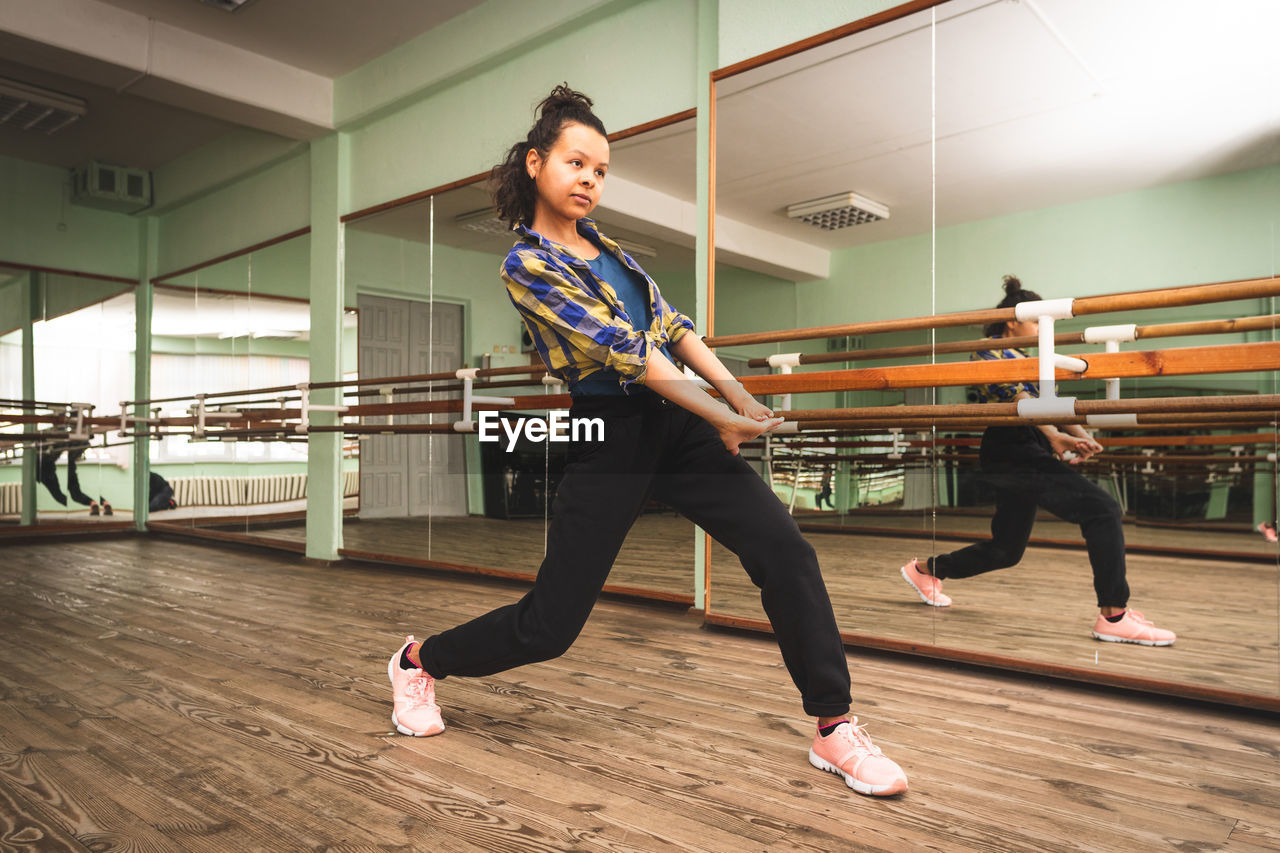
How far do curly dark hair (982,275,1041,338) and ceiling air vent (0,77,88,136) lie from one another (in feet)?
18.6

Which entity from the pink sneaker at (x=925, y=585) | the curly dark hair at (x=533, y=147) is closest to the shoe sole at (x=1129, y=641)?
the pink sneaker at (x=925, y=585)

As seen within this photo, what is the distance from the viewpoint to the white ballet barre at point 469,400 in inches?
159

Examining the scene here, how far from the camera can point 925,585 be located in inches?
99.7

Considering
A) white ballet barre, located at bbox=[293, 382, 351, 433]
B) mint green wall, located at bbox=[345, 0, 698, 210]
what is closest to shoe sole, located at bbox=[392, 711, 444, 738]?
mint green wall, located at bbox=[345, 0, 698, 210]

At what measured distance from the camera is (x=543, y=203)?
1.56 metres

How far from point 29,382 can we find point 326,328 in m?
3.06

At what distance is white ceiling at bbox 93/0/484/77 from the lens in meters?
4.16

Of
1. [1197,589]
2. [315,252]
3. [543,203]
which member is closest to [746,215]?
[543,203]

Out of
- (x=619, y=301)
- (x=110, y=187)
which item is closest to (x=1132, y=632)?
(x=619, y=301)

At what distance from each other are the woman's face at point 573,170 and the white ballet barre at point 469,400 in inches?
99.5

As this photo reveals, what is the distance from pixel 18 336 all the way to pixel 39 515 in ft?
4.50

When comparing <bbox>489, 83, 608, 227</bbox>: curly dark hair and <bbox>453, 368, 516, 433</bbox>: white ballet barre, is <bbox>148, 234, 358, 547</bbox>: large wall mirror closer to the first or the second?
<bbox>453, 368, 516, 433</bbox>: white ballet barre

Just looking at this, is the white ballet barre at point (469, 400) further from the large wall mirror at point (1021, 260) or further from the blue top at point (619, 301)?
the blue top at point (619, 301)

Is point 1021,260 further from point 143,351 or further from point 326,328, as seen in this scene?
point 143,351
